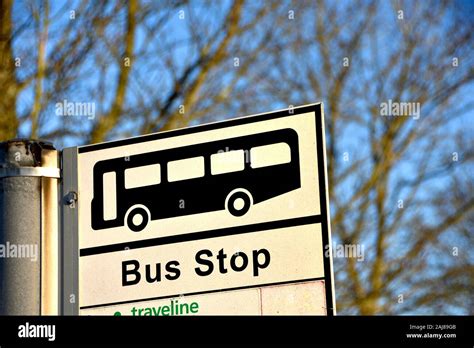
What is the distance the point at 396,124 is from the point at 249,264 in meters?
5.14

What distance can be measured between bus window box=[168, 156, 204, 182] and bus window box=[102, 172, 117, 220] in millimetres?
256

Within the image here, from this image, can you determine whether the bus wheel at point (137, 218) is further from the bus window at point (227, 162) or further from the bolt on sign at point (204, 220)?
the bus window at point (227, 162)

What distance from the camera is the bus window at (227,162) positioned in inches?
133

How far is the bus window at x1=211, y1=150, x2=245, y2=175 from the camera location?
3380 millimetres

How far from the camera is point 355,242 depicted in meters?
7.89

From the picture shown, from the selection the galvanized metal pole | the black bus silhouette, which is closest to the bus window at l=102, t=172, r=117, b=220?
the black bus silhouette

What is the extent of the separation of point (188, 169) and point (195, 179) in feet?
0.18

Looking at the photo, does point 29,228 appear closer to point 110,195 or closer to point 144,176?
point 110,195

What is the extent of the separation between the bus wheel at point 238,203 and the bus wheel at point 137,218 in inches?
13.7

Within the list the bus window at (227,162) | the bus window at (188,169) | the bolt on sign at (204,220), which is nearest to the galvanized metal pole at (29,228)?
the bolt on sign at (204,220)

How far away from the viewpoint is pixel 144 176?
352cm

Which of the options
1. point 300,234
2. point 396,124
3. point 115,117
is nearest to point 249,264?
point 300,234

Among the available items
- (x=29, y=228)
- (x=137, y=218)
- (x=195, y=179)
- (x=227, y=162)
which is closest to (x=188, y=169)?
(x=195, y=179)
